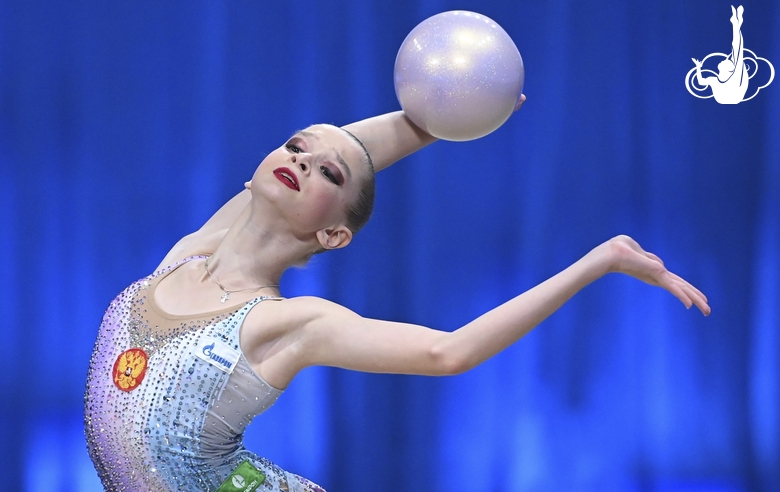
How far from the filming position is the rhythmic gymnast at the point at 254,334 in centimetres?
146

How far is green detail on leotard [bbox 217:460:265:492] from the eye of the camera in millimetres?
1636

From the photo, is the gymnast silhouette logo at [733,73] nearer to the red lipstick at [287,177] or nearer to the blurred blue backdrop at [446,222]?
the blurred blue backdrop at [446,222]

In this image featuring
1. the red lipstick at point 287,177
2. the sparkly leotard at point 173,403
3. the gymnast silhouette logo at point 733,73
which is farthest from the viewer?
the gymnast silhouette logo at point 733,73

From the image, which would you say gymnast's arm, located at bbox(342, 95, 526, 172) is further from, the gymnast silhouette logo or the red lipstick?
the gymnast silhouette logo

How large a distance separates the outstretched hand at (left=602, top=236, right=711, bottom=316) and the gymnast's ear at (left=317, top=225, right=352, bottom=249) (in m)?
0.57

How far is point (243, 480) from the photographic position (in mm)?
1645

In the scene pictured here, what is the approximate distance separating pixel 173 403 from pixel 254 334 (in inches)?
7.4

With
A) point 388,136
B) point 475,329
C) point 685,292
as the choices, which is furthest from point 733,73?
point 475,329

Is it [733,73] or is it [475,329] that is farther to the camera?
[733,73]

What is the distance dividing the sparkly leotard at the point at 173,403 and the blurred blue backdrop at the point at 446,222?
65.1 inches

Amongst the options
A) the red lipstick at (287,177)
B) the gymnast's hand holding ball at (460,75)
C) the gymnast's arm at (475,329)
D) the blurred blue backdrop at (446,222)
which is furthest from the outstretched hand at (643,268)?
the blurred blue backdrop at (446,222)

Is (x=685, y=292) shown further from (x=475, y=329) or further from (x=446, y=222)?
(x=446, y=222)

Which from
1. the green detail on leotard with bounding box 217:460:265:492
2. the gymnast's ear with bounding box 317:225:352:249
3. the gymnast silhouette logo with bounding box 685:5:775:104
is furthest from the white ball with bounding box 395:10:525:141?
the gymnast silhouette logo with bounding box 685:5:775:104

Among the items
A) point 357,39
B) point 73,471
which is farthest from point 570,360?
point 73,471
